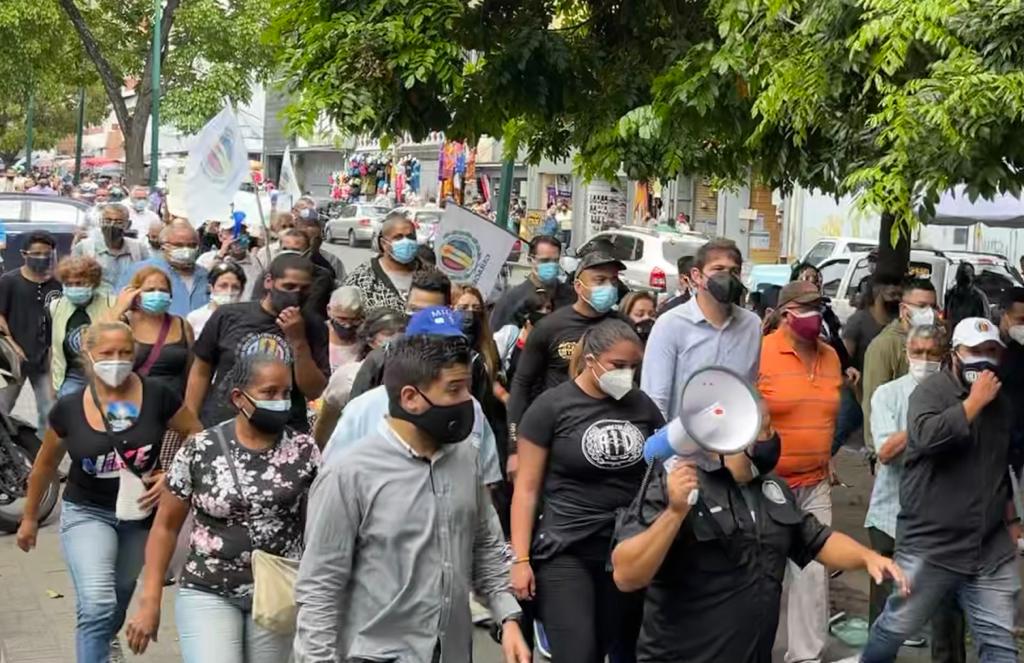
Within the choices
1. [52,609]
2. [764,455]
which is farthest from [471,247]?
[764,455]

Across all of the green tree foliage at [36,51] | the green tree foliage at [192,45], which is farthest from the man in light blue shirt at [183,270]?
the green tree foliage at [36,51]

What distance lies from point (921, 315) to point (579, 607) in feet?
12.5

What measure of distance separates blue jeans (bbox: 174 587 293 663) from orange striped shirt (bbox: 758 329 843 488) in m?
2.77

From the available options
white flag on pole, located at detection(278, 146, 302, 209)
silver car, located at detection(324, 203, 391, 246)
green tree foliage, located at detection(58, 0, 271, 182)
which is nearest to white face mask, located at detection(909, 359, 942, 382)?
white flag on pole, located at detection(278, 146, 302, 209)

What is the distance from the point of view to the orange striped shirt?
270 inches

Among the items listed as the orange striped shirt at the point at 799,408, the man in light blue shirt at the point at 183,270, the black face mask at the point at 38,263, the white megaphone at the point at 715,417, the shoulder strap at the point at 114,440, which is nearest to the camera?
the white megaphone at the point at 715,417

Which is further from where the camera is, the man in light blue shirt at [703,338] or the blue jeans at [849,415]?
the blue jeans at [849,415]

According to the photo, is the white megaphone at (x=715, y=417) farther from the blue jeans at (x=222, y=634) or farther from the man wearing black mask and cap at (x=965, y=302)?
the man wearing black mask and cap at (x=965, y=302)

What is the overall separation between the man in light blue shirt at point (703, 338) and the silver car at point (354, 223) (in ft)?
126

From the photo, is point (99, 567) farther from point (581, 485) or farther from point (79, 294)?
point (79, 294)

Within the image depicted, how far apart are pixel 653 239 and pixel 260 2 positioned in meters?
10.4

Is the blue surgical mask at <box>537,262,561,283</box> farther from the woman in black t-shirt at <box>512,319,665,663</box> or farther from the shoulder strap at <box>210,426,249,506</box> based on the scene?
the shoulder strap at <box>210,426,249,506</box>

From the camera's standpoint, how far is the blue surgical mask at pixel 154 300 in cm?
761

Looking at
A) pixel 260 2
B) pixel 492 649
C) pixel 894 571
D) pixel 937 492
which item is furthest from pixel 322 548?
pixel 260 2
